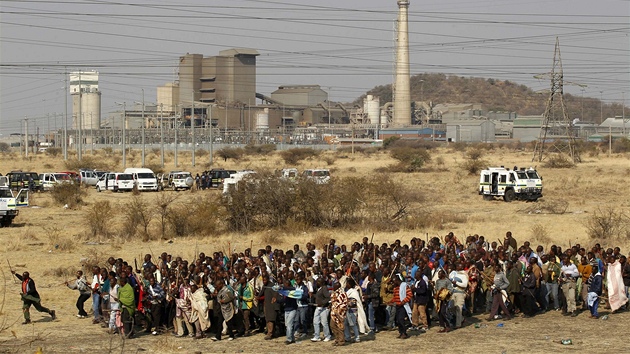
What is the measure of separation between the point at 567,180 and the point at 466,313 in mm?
43239

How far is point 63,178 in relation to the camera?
188 ft

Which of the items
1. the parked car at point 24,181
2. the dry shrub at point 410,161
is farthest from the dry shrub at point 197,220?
the dry shrub at point 410,161

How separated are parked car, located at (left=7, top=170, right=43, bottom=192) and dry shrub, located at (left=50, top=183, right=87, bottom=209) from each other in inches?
315

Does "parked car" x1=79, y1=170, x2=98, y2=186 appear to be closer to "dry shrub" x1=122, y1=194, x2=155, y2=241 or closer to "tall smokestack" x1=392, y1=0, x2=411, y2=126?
"dry shrub" x1=122, y1=194, x2=155, y2=241

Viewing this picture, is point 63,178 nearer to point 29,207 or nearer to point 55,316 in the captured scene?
point 29,207

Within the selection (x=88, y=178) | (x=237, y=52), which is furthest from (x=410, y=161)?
(x=237, y=52)

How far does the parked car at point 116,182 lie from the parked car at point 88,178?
415 cm

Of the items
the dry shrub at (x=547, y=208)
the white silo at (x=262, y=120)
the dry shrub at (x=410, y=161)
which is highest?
the white silo at (x=262, y=120)

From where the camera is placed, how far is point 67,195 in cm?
4772

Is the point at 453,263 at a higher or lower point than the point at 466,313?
higher

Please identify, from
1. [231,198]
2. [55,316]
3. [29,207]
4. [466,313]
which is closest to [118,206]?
[29,207]

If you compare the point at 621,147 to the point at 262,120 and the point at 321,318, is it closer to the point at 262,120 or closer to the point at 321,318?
the point at 262,120

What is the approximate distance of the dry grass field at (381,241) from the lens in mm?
16500

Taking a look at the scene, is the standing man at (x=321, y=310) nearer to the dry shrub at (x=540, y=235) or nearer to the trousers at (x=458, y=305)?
the trousers at (x=458, y=305)
